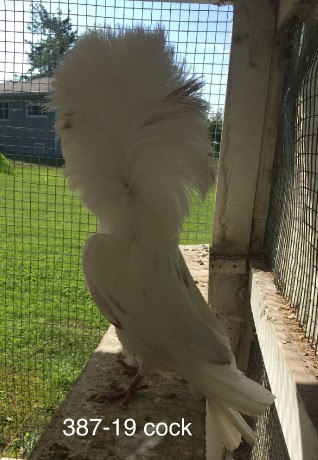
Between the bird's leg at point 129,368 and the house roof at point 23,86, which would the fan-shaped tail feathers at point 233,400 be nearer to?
the bird's leg at point 129,368

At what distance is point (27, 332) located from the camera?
275 cm

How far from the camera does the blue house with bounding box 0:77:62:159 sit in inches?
76.0

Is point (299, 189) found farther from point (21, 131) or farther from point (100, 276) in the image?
point (21, 131)

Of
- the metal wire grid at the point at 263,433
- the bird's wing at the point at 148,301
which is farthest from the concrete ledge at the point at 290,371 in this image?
the metal wire grid at the point at 263,433

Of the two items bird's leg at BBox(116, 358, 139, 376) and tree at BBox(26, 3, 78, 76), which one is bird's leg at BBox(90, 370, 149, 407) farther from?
tree at BBox(26, 3, 78, 76)

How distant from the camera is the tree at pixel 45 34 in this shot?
67.8 inches

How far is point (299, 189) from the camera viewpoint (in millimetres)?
1117

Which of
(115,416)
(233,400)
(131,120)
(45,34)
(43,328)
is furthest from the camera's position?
(43,328)

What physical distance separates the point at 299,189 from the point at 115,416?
797 millimetres

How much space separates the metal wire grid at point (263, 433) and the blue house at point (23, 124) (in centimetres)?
119

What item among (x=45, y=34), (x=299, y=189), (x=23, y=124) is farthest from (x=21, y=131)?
(x=299, y=189)

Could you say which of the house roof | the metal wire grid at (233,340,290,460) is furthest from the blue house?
the metal wire grid at (233,340,290,460)

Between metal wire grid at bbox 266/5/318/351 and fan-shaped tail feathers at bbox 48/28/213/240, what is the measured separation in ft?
0.85

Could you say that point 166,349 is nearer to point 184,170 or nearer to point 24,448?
point 184,170
